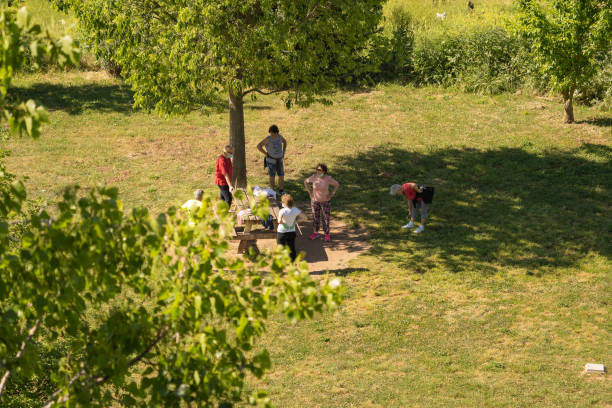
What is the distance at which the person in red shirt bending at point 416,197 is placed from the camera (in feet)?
50.8

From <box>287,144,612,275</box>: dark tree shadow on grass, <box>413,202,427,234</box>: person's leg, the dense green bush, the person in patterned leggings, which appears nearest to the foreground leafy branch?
<box>287,144,612,275</box>: dark tree shadow on grass

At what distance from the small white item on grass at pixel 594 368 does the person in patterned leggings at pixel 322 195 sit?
637 centimetres

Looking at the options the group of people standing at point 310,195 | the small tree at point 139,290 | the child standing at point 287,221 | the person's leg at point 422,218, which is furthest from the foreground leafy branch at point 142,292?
the person's leg at point 422,218

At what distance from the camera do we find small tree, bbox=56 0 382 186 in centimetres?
1462

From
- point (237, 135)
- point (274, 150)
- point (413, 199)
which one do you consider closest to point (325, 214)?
point (413, 199)

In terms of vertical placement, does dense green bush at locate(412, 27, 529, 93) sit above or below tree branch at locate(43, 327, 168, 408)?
above

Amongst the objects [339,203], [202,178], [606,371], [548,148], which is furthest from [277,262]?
[548,148]

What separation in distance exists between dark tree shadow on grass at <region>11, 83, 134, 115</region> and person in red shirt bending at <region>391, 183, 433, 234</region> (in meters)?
13.7

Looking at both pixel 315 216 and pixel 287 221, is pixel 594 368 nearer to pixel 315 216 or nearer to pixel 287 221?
pixel 287 221

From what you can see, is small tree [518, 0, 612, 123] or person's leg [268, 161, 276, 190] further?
small tree [518, 0, 612, 123]

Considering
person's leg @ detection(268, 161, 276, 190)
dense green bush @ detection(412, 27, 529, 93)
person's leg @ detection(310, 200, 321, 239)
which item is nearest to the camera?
person's leg @ detection(310, 200, 321, 239)

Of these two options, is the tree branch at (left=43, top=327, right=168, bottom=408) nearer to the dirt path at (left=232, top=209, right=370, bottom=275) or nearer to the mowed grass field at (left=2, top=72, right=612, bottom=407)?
the mowed grass field at (left=2, top=72, right=612, bottom=407)

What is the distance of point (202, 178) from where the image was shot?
19547mm

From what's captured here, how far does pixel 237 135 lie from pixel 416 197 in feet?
15.4
